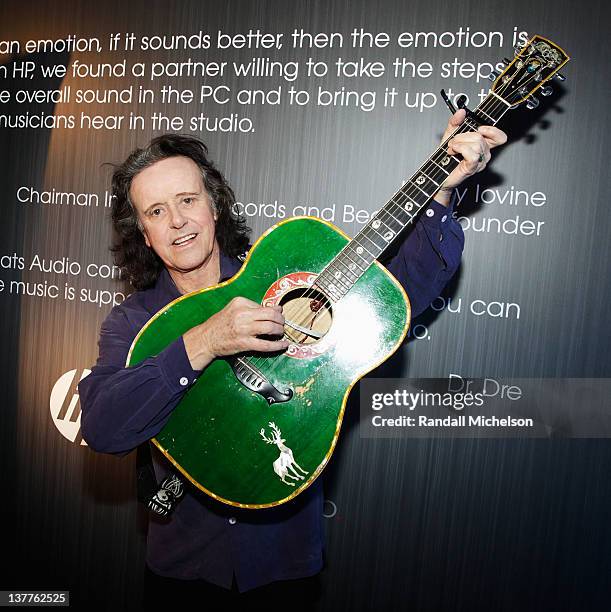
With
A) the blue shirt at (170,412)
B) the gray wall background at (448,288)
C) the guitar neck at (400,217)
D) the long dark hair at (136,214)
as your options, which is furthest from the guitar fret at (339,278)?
the gray wall background at (448,288)

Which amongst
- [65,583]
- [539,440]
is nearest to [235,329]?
[539,440]

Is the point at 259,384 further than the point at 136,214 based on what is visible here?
No

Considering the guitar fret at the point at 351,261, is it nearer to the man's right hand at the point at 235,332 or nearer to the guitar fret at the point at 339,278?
the guitar fret at the point at 339,278

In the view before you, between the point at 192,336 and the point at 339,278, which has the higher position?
the point at 339,278

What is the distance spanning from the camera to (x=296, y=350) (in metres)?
1.56

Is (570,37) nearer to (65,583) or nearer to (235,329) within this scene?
(235,329)

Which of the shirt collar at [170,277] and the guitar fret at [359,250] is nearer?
the guitar fret at [359,250]

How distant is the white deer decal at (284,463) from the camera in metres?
1.53

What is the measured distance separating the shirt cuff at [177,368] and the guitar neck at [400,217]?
1.29 ft

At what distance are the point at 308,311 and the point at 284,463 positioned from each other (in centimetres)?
41

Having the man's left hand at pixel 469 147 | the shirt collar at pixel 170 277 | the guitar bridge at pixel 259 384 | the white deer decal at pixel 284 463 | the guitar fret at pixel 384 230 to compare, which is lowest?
the white deer decal at pixel 284 463

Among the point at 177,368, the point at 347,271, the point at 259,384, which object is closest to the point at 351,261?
the point at 347,271

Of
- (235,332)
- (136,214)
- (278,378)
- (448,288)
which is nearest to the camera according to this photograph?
(235,332)

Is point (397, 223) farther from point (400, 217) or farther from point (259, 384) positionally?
point (259, 384)
